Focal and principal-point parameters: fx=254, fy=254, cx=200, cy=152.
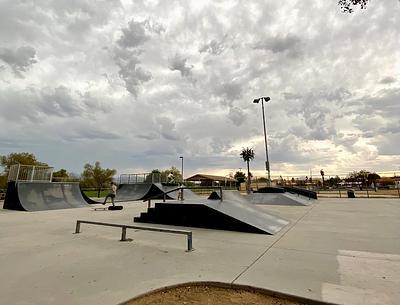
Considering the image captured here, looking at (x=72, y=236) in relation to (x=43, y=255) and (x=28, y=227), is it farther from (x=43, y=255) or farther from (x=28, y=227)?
(x=28, y=227)

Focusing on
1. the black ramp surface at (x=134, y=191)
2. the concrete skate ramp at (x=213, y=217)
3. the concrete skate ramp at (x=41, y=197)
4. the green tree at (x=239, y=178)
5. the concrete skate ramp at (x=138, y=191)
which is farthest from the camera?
the green tree at (x=239, y=178)

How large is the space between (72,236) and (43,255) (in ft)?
6.17

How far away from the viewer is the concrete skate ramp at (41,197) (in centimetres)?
1491

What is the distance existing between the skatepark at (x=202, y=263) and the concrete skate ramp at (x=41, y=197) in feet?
28.4

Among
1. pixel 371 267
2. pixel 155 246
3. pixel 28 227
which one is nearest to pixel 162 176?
pixel 28 227

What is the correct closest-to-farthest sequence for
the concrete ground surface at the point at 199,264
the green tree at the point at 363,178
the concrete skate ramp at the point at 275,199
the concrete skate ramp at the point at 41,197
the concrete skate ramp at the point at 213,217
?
the concrete ground surface at the point at 199,264, the concrete skate ramp at the point at 213,217, the concrete skate ramp at the point at 41,197, the concrete skate ramp at the point at 275,199, the green tree at the point at 363,178

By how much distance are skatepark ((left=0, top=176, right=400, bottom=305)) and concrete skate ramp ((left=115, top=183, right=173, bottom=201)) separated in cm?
1694

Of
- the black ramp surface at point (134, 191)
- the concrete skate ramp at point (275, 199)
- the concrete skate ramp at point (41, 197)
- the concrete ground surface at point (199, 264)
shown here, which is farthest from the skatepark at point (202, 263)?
the black ramp surface at point (134, 191)

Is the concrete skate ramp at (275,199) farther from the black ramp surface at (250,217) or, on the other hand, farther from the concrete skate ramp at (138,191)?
the concrete skate ramp at (138,191)

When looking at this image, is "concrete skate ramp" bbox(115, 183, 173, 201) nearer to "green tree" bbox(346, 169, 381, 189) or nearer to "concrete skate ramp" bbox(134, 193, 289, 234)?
"concrete skate ramp" bbox(134, 193, 289, 234)

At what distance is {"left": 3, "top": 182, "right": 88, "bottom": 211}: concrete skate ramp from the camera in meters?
14.9

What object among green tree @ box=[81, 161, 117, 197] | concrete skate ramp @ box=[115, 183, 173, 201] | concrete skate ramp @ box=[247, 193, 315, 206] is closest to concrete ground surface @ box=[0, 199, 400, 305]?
concrete skate ramp @ box=[247, 193, 315, 206]

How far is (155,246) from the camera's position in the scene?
5746mm

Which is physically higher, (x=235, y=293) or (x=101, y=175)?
(x=101, y=175)
